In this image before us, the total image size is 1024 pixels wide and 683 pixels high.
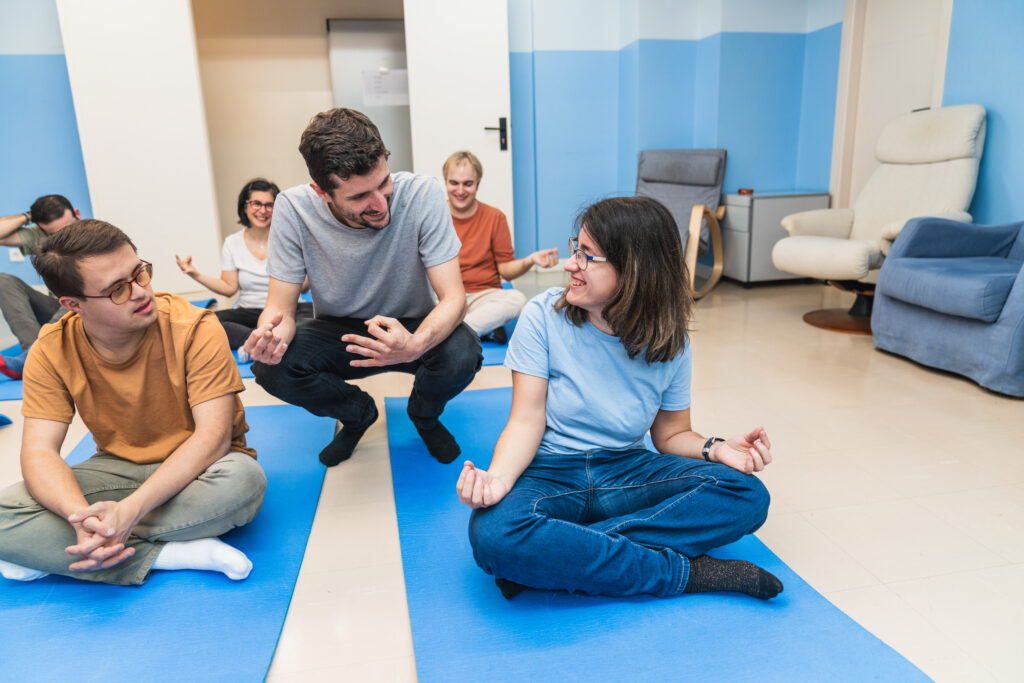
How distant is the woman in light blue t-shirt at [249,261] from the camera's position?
3.15 meters

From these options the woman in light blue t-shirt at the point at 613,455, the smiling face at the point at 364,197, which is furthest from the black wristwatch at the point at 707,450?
the smiling face at the point at 364,197

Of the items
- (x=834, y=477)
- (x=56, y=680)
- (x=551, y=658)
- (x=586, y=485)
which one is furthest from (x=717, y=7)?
(x=56, y=680)

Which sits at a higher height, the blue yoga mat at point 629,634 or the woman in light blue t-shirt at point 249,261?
the woman in light blue t-shirt at point 249,261

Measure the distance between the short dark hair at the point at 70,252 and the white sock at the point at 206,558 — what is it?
57cm

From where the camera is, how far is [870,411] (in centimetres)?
244

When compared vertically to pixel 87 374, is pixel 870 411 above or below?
below

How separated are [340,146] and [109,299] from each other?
603 mm

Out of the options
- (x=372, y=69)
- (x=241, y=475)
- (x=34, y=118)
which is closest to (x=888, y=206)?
(x=241, y=475)

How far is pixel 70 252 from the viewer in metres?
1.42

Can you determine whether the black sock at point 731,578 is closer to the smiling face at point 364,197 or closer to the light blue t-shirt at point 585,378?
the light blue t-shirt at point 585,378

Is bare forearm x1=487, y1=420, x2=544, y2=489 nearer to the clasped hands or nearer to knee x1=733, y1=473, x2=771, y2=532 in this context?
knee x1=733, y1=473, x2=771, y2=532

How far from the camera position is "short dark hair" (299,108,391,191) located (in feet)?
5.47

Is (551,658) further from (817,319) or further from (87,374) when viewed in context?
(817,319)

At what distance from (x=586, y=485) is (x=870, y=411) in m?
1.45
